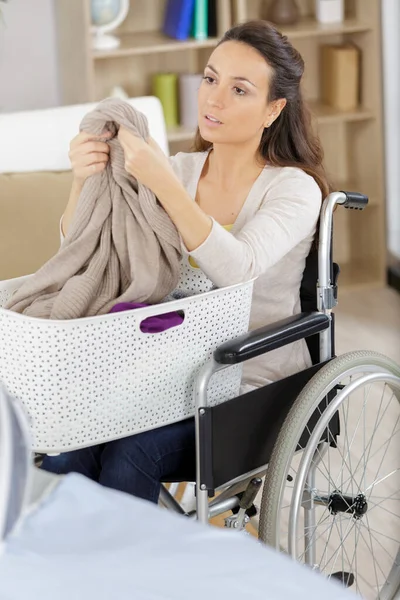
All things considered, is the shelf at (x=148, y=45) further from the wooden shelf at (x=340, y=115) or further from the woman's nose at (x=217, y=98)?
the woman's nose at (x=217, y=98)

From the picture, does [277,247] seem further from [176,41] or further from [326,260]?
[176,41]

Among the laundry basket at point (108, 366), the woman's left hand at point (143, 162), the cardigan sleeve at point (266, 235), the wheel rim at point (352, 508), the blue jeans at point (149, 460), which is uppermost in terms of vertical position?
the woman's left hand at point (143, 162)

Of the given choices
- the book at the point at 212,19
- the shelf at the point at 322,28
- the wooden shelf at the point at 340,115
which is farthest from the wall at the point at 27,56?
the wooden shelf at the point at 340,115

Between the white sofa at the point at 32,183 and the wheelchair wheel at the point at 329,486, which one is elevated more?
the white sofa at the point at 32,183

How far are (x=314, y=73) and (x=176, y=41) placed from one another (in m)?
0.70

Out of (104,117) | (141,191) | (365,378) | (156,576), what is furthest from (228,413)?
(156,576)

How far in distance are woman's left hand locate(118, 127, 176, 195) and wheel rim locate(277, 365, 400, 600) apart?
16.2 inches

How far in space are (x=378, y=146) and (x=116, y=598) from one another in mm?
3069

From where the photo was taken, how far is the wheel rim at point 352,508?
1525 mm

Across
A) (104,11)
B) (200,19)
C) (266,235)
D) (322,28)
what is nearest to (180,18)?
(200,19)

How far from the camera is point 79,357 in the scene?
4.37 feet

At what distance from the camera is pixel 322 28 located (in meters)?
3.52

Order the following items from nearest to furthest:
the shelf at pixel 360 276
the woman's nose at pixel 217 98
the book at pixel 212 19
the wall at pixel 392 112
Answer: the woman's nose at pixel 217 98 < the book at pixel 212 19 < the wall at pixel 392 112 < the shelf at pixel 360 276

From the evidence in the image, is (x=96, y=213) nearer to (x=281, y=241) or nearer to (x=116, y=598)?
(x=281, y=241)
